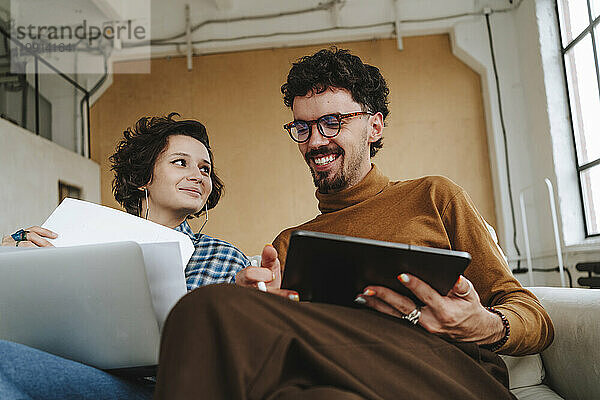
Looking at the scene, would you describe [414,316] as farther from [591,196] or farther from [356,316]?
[591,196]

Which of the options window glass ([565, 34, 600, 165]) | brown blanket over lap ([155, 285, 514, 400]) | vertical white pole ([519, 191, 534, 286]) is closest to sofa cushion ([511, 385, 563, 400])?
brown blanket over lap ([155, 285, 514, 400])

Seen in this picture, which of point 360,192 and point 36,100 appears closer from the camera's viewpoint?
point 360,192

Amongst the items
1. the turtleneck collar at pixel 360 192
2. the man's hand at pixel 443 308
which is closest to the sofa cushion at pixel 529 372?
the man's hand at pixel 443 308

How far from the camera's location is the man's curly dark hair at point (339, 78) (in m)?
1.50

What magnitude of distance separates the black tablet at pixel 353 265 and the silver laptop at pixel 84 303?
250 millimetres

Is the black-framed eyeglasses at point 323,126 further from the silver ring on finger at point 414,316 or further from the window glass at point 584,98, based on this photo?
the window glass at point 584,98

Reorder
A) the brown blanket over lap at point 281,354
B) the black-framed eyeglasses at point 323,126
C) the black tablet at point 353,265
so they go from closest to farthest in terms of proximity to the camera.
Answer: the brown blanket over lap at point 281,354 < the black tablet at point 353,265 < the black-framed eyeglasses at point 323,126

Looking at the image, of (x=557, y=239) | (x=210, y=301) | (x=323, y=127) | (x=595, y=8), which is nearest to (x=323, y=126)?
(x=323, y=127)

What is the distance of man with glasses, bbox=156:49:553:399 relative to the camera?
2.08 feet

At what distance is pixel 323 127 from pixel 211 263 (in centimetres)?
49

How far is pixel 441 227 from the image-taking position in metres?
1.25

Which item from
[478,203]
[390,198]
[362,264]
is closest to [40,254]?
[362,264]

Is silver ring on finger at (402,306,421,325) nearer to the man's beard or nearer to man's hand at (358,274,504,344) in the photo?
man's hand at (358,274,504,344)

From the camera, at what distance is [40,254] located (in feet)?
2.90
